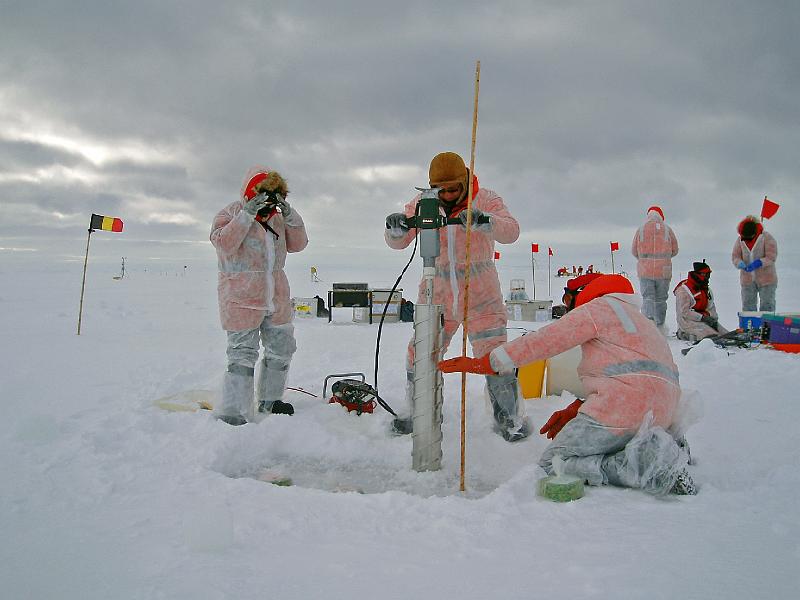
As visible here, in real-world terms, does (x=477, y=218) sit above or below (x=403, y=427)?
above

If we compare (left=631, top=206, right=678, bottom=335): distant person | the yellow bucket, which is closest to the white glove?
the yellow bucket

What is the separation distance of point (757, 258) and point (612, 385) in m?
7.37

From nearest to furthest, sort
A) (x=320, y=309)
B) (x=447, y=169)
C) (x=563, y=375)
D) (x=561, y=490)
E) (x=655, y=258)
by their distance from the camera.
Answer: (x=561, y=490) → (x=447, y=169) → (x=563, y=375) → (x=655, y=258) → (x=320, y=309)

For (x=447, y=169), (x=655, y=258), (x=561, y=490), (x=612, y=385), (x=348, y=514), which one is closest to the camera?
(x=348, y=514)

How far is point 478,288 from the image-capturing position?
3.47m

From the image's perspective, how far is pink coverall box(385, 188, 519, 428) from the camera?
345cm

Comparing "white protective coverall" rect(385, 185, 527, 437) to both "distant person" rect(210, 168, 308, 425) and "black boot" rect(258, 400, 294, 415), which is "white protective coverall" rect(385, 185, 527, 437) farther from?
"black boot" rect(258, 400, 294, 415)

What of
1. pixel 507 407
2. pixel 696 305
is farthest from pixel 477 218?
pixel 696 305

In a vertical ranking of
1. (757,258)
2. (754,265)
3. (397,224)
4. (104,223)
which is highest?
(104,223)

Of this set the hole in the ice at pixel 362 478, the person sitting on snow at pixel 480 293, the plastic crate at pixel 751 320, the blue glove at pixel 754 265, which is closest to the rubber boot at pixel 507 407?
the person sitting on snow at pixel 480 293

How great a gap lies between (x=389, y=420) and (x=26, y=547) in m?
2.37

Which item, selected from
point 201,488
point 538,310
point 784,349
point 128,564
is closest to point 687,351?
point 784,349

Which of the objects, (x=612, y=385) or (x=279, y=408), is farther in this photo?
(x=279, y=408)

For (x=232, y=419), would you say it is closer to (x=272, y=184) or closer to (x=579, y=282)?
(x=272, y=184)
